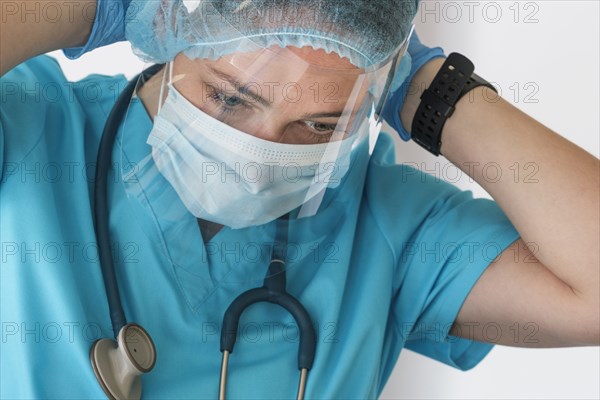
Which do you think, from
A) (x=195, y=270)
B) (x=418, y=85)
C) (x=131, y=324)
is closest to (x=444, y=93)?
(x=418, y=85)

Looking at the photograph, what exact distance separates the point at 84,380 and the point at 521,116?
2.45 ft

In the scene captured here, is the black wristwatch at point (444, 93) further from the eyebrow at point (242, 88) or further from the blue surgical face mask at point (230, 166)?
the eyebrow at point (242, 88)

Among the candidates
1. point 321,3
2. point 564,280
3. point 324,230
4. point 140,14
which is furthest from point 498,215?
point 140,14

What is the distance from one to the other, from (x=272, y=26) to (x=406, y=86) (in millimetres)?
371

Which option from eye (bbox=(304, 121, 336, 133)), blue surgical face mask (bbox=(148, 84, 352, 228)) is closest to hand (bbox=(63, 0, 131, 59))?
blue surgical face mask (bbox=(148, 84, 352, 228))

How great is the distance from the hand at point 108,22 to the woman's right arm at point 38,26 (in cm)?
1

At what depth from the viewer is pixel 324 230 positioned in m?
1.34

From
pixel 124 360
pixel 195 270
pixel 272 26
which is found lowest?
pixel 124 360

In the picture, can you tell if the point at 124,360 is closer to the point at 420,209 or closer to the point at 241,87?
the point at 241,87

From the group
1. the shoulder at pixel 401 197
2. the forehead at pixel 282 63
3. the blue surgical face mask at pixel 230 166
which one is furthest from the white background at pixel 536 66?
the forehead at pixel 282 63

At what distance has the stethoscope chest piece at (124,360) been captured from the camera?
44.1 inches

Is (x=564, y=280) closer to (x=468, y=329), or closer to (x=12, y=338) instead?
(x=468, y=329)

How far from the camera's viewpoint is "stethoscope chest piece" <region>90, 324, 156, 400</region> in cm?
112

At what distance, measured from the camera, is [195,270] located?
1.27m
